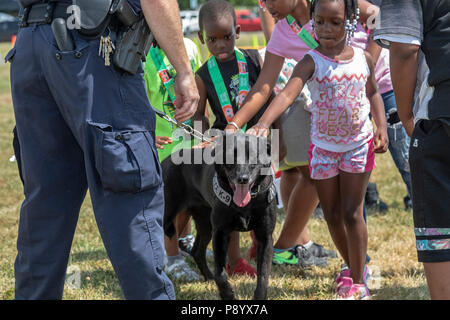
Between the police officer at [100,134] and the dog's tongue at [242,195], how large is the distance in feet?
4.07

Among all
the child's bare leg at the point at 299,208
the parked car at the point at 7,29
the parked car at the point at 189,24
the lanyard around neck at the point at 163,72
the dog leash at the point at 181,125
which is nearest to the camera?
the dog leash at the point at 181,125

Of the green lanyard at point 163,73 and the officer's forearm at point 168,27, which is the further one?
the green lanyard at point 163,73

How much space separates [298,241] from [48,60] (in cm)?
322

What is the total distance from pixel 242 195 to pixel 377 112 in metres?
1.10

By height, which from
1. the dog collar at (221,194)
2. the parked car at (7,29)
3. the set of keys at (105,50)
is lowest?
the dog collar at (221,194)

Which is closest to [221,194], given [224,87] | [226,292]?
[226,292]

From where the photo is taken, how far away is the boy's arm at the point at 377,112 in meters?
4.14

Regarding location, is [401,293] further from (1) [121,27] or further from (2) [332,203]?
(1) [121,27]

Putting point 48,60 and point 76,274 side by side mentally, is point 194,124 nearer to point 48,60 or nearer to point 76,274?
point 76,274

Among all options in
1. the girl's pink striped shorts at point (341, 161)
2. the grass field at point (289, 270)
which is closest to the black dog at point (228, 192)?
the girl's pink striped shorts at point (341, 161)

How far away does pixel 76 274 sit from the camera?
489cm

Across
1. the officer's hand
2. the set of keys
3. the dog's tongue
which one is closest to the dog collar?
the dog's tongue

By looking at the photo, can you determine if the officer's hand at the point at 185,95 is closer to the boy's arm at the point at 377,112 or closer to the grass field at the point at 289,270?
the boy's arm at the point at 377,112
